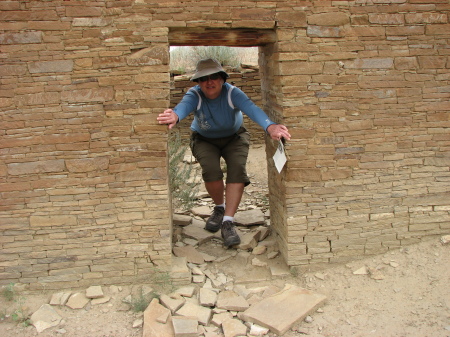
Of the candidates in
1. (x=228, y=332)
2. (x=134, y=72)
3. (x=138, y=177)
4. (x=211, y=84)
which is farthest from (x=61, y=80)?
(x=228, y=332)

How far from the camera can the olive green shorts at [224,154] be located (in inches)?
197

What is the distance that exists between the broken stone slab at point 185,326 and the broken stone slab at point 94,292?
763mm

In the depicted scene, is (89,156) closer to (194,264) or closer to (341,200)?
(194,264)

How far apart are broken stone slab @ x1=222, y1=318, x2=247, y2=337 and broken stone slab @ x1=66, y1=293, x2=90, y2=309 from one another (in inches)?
46.6

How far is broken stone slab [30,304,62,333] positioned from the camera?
12.7 ft

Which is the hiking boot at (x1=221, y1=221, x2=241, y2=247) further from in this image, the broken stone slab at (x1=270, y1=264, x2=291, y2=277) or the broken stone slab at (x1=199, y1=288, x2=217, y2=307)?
the broken stone slab at (x1=199, y1=288, x2=217, y2=307)

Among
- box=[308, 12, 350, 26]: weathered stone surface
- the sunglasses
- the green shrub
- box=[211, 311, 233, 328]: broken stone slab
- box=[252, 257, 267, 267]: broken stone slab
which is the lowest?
box=[211, 311, 233, 328]: broken stone slab

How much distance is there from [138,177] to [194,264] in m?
1.08

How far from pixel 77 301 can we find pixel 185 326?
1014 mm

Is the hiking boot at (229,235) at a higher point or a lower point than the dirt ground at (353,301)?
higher

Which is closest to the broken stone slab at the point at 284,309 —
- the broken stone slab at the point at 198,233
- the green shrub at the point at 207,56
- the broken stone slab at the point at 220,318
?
the broken stone slab at the point at 220,318

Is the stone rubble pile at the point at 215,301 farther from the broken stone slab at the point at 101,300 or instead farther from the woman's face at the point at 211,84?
the woman's face at the point at 211,84

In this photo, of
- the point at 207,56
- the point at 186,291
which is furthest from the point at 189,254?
the point at 207,56

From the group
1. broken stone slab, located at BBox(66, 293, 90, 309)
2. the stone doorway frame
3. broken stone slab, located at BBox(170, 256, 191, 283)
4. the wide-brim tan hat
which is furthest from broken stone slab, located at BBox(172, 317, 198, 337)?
the wide-brim tan hat
